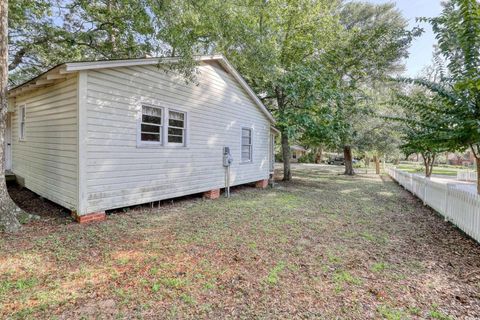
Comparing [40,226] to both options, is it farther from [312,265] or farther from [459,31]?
[459,31]

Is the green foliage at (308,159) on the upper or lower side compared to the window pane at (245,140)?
lower

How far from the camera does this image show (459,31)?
480 centimetres

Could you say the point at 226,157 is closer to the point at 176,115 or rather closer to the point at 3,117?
the point at 176,115

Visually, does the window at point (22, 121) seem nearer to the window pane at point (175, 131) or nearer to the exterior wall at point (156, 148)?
the exterior wall at point (156, 148)

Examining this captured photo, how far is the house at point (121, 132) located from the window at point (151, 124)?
3 cm

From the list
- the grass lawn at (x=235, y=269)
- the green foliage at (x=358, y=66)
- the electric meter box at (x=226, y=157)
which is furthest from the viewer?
the green foliage at (x=358, y=66)

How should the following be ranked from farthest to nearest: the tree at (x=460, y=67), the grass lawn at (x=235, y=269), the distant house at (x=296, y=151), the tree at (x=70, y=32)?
the distant house at (x=296, y=151)
the tree at (x=70, y=32)
the tree at (x=460, y=67)
the grass lawn at (x=235, y=269)

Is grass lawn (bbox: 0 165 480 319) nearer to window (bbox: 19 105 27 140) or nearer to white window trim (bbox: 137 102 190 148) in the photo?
white window trim (bbox: 137 102 190 148)

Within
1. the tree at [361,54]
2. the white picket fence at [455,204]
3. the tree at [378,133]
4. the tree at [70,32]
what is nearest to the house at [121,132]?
the tree at [70,32]

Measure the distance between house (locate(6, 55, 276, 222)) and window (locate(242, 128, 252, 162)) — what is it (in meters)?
0.73

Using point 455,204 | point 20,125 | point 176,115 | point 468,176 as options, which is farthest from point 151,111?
point 468,176

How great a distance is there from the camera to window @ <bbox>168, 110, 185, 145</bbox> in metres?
7.19

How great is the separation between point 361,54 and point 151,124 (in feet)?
41.4

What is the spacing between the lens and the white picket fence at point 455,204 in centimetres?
493
